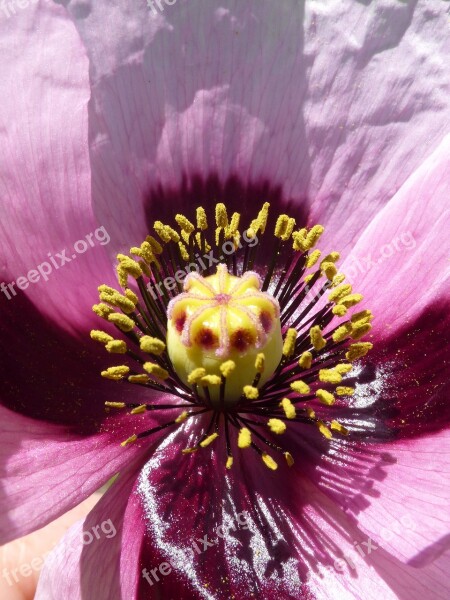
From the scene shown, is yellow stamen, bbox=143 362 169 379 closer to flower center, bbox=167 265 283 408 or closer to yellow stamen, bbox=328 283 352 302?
flower center, bbox=167 265 283 408

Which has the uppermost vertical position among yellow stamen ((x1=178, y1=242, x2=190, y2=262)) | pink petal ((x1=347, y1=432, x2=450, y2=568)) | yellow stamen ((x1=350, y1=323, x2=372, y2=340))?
yellow stamen ((x1=178, y1=242, x2=190, y2=262))

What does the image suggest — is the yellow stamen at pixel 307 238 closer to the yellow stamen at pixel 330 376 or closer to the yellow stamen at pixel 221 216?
the yellow stamen at pixel 221 216

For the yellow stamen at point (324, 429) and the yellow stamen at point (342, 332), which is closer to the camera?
the yellow stamen at point (324, 429)

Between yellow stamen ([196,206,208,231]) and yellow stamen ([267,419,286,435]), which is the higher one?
yellow stamen ([196,206,208,231])

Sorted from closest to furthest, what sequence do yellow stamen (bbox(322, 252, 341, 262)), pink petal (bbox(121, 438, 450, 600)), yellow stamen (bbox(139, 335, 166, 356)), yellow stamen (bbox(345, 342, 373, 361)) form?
pink petal (bbox(121, 438, 450, 600)) → yellow stamen (bbox(139, 335, 166, 356)) → yellow stamen (bbox(345, 342, 373, 361)) → yellow stamen (bbox(322, 252, 341, 262))

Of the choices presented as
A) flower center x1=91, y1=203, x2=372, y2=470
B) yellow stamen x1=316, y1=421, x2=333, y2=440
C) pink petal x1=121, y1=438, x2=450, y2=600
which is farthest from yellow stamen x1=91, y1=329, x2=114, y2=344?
yellow stamen x1=316, y1=421, x2=333, y2=440

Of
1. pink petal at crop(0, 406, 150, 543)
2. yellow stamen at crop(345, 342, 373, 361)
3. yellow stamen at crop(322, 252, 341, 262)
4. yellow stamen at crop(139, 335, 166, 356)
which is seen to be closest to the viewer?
pink petal at crop(0, 406, 150, 543)

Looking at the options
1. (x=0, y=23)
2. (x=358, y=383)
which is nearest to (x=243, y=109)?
(x=0, y=23)

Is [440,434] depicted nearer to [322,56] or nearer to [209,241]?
[209,241]

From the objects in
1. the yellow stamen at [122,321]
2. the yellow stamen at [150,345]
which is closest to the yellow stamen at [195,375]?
the yellow stamen at [150,345]

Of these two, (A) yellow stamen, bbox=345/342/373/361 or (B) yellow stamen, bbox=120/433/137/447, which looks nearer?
(B) yellow stamen, bbox=120/433/137/447
